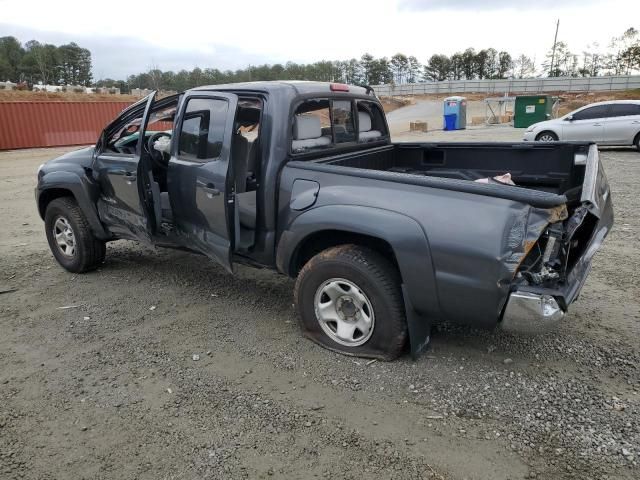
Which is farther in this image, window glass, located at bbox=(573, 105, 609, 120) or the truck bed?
window glass, located at bbox=(573, 105, 609, 120)

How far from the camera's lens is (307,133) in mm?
3947

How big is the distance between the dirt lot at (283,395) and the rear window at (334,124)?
4.78 feet

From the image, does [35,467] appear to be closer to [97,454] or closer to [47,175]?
[97,454]

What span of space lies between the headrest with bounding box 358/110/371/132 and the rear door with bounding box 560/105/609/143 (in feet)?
38.8

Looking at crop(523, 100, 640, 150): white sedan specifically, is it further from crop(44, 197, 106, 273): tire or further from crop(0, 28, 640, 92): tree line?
crop(0, 28, 640, 92): tree line

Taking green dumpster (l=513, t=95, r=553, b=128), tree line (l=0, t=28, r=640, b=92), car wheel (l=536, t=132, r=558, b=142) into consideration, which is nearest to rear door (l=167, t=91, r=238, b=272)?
car wheel (l=536, t=132, r=558, b=142)

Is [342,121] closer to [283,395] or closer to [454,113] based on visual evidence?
[283,395]

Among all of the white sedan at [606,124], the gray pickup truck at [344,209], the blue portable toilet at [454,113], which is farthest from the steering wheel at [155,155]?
the blue portable toilet at [454,113]

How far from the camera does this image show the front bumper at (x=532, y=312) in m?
2.71

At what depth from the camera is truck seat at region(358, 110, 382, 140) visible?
15.5 feet

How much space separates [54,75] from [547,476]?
103 meters

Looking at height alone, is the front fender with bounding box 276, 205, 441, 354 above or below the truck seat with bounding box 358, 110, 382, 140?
below

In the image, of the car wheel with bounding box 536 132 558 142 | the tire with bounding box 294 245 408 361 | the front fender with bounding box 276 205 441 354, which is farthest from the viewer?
the car wheel with bounding box 536 132 558 142

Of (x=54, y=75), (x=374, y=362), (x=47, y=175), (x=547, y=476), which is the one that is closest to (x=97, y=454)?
(x=374, y=362)
